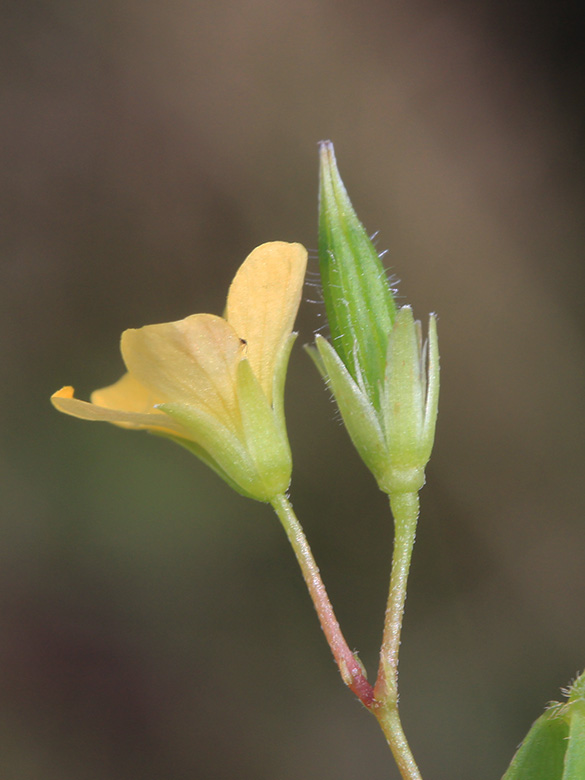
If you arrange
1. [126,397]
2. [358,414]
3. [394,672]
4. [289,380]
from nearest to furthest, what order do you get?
[394,672], [358,414], [126,397], [289,380]

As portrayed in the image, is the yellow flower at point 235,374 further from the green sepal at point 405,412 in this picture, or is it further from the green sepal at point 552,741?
the green sepal at point 552,741

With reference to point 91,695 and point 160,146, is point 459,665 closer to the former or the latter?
point 91,695

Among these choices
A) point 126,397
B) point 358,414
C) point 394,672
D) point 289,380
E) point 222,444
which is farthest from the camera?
point 289,380

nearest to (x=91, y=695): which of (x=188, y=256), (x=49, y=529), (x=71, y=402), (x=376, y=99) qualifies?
(x=49, y=529)

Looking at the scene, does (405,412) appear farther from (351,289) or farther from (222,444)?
(222,444)

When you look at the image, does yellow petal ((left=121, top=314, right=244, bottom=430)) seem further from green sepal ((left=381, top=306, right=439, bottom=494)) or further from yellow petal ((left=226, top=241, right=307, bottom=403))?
green sepal ((left=381, top=306, right=439, bottom=494))

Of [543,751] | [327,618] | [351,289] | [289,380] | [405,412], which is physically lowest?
[543,751]

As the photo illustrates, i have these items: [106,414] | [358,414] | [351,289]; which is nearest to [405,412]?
[358,414]
